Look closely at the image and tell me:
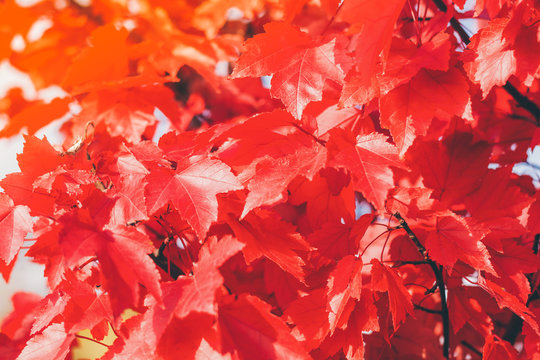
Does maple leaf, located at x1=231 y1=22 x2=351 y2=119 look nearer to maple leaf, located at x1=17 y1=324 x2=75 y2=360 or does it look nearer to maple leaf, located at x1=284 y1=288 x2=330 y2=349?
maple leaf, located at x1=284 y1=288 x2=330 y2=349

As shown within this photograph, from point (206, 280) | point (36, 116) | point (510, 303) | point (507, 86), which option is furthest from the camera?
point (36, 116)

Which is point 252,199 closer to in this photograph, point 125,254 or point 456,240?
point 125,254

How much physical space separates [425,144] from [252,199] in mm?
429

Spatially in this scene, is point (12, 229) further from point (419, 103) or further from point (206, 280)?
point (419, 103)

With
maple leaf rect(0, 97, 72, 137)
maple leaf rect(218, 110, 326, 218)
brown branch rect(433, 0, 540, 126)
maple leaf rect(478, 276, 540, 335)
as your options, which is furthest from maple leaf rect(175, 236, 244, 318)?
maple leaf rect(0, 97, 72, 137)

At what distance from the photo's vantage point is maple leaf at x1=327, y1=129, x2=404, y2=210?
18.8 inches

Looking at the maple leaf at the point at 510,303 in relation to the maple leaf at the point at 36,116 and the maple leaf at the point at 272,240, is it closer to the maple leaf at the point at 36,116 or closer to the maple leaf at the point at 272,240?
the maple leaf at the point at 272,240

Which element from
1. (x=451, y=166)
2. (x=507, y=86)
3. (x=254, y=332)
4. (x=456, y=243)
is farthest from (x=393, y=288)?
(x=507, y=86)

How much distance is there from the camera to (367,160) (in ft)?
1.67

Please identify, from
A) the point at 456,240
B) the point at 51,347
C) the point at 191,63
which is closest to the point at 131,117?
the point at 191,63

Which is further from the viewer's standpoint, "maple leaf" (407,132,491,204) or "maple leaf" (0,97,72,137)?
"maple leaf" (0,97,72,137)

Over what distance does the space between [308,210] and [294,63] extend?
0.26m

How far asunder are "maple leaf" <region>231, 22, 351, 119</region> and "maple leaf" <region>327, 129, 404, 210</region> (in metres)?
0.09

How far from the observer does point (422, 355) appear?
2.64 feet
